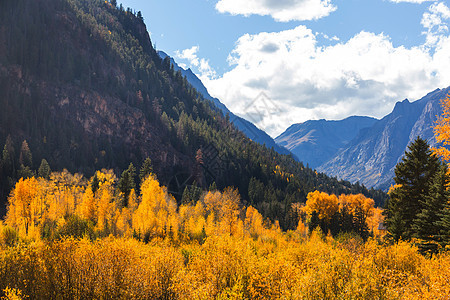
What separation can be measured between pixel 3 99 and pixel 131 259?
20155cm

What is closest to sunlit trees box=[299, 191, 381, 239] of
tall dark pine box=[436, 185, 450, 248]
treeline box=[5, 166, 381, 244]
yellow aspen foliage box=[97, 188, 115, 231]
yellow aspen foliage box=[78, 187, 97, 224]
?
treeline box=[5, 166, 381, 244]

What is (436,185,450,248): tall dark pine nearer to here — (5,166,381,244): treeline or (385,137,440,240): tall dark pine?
(385,137,440,240): tall dark pine

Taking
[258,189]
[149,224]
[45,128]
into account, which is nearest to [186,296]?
[149,224]

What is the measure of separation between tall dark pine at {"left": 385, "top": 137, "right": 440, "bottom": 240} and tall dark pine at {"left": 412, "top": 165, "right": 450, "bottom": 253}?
4969 millimetres

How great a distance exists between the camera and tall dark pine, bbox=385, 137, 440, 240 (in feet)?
141

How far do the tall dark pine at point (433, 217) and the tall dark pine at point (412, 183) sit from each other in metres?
4.97

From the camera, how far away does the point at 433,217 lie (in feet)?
120

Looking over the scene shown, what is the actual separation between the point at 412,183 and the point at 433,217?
27.9 ft

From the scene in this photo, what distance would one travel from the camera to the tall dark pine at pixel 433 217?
116ft

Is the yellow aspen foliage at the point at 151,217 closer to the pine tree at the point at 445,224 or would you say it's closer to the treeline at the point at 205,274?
the treeline at the point at 205,274

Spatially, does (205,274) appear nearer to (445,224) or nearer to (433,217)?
(445,224)

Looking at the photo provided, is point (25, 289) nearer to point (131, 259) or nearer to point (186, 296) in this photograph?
point (131, 259)

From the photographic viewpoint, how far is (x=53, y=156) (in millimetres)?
158250

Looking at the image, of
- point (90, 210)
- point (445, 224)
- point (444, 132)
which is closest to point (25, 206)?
point (90, 210)
